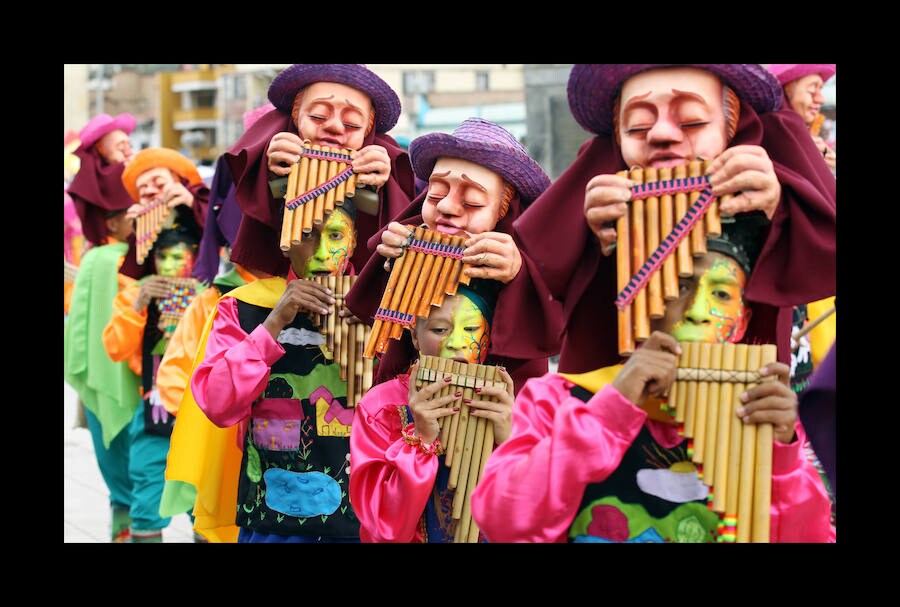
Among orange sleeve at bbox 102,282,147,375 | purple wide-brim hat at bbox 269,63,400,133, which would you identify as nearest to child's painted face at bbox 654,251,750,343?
purple wide-brim hat at bbox 269,63,400,133

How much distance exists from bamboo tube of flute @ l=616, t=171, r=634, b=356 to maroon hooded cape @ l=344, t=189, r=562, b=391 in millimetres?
719

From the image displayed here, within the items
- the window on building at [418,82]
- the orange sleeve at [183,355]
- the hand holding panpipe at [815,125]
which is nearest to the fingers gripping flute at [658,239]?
the hand holding panpipe at [815,125]

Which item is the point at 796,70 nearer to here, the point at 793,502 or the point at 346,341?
the point at 346,341

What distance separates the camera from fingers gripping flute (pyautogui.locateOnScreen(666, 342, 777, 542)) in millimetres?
2688

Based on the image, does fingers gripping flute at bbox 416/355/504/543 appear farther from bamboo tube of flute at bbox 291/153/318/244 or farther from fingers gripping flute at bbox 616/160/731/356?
bamboo tube of flute at bbox 291/153/318/244

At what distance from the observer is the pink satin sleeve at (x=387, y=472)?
347 centimetres

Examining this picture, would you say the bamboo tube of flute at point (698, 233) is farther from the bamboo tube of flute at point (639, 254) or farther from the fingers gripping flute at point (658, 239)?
the bamboo tube of flute at point (639, 254)

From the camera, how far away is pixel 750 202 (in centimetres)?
280

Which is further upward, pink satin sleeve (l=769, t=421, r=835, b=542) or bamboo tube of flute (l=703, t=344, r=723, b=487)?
bamboo tube of flute (l=703, t=344, r=723, b=487)

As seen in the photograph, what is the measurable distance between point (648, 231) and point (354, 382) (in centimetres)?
184

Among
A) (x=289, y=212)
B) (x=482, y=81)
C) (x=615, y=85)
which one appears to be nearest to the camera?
(x=615, y=85)

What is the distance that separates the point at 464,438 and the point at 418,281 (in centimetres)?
54

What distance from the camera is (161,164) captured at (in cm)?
721

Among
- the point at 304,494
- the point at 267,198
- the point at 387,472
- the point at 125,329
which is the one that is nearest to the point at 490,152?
the point at 387,472
